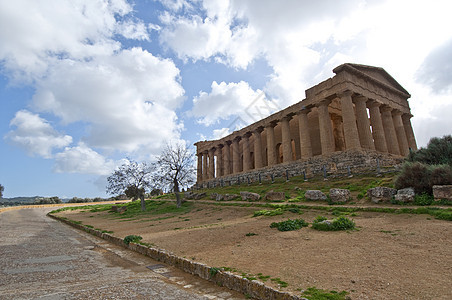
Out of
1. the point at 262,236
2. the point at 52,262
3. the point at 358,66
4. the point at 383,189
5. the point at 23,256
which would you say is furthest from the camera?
the point at 358,66

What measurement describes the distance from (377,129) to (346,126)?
17.6 feet

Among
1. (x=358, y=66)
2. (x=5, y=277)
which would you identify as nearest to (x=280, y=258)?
(x=5, y=277)

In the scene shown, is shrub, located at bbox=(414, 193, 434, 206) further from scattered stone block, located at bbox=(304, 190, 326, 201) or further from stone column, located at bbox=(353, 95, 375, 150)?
stone column, located at bbox=(353, 95, 375, 150)

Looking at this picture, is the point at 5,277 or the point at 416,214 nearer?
the point at 5,277

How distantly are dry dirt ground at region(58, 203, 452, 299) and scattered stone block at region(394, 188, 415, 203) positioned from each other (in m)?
1.74

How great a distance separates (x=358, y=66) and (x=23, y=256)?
1228 inches

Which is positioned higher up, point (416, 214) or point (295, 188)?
point (295, 188)

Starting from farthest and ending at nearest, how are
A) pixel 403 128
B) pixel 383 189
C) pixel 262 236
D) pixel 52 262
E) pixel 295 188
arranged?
pixel 403 128, pixel 295 188, pixel 383 189, pixel 262 236, pixel 52 262

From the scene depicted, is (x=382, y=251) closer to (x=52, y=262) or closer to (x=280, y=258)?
(x=280, y=258)

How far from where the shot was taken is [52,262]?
682cm

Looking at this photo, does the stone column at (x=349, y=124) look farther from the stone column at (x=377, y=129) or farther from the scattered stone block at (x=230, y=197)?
the scattered stone block at (x=230, y=197)

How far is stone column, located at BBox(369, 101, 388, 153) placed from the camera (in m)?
27.1

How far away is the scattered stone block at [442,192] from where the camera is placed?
9.46 m

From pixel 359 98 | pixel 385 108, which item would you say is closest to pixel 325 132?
pixel 359 98
